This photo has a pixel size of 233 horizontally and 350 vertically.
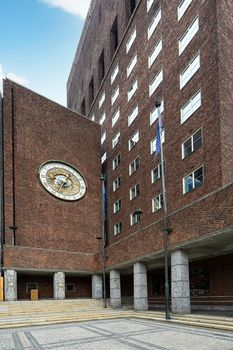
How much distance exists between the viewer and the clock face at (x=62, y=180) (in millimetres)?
37688

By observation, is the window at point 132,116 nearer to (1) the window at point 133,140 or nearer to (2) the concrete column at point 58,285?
(1) the window at point 133,140

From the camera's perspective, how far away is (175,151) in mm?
27594

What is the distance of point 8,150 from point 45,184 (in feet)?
16.1

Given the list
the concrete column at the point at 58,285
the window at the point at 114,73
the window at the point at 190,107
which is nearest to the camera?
the window at the point at 190,107

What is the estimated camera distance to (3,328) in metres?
18.0

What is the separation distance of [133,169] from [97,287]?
12.0 meters

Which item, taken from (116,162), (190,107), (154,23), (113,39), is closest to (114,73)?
(113,39)

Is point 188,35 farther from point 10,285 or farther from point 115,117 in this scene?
point 10,285

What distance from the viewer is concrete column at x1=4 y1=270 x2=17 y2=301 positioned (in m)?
29.9

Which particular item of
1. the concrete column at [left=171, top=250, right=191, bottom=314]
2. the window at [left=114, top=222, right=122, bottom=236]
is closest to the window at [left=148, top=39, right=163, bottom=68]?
the window at [left=114, top=222, right=122, bottom=236]

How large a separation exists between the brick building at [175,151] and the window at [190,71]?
8 centimetres

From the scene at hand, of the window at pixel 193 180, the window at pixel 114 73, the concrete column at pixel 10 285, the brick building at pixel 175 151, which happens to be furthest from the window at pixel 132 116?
the concrete column at pixel 10 285

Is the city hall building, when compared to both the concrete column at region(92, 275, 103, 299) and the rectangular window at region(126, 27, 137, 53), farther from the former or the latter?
the rectangular window at region(126, 27, 137, 53)

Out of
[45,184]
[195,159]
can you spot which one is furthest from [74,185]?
[195,159]
